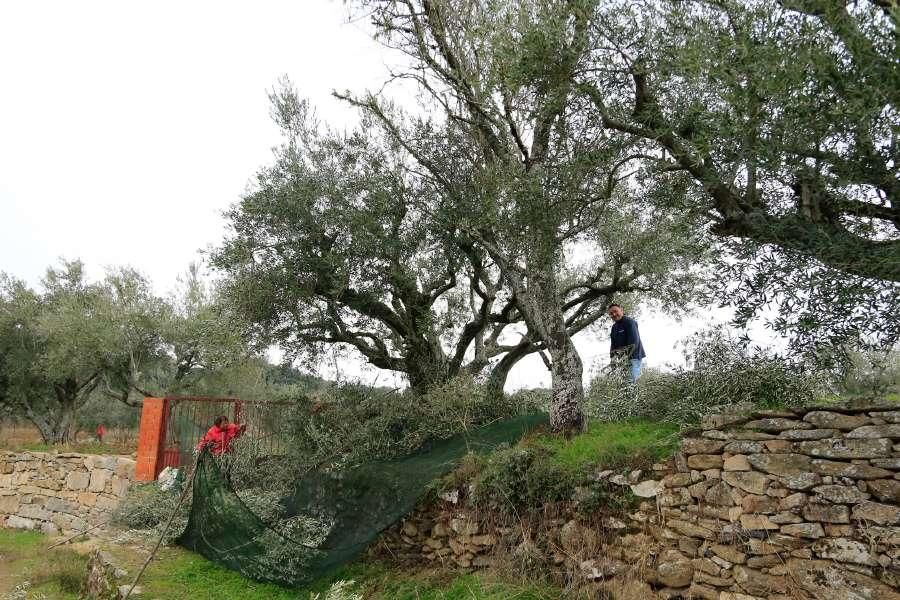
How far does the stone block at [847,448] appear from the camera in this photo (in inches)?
179

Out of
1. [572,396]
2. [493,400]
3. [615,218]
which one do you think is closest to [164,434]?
[493,400]

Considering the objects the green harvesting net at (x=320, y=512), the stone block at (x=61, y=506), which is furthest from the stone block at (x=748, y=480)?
the stone block at (x=61, y=506)

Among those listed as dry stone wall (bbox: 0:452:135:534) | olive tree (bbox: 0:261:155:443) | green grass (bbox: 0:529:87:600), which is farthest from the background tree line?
green grass (bbox: 0:529:87:600)

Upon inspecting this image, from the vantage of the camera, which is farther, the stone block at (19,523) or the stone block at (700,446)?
the stone block at (19,523)

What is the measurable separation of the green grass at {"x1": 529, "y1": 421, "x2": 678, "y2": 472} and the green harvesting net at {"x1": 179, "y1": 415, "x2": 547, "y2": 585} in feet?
3.48

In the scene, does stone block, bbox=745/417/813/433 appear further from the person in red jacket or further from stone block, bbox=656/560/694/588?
the person in red jacket

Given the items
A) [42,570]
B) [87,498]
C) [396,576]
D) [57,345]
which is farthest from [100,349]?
[396,576]

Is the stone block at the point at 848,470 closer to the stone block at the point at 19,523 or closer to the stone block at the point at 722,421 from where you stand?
the stone block at the point at 722,421

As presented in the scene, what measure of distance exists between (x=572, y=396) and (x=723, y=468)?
2.55 m

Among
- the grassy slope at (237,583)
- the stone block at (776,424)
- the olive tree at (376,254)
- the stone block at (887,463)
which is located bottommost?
the grassy slope at (237,583)

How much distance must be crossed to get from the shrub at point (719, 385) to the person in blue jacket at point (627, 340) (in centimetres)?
112

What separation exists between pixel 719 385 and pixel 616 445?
120 centimetres

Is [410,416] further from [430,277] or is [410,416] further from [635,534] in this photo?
[635,534]

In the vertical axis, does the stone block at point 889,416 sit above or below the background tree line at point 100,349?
below
